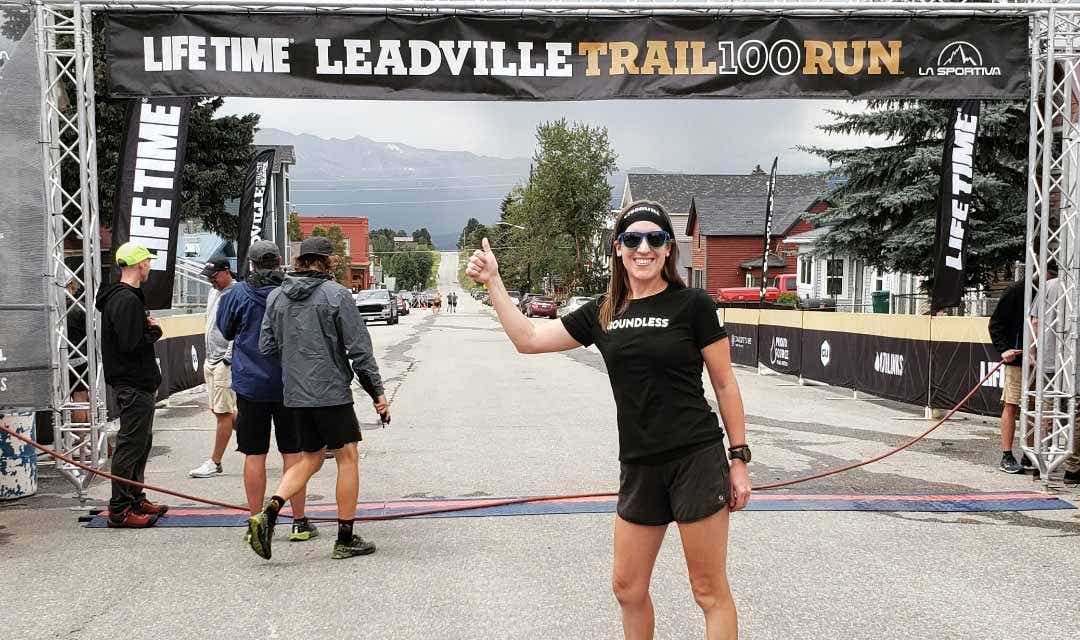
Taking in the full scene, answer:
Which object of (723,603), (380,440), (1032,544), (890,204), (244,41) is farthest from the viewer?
(890,204)

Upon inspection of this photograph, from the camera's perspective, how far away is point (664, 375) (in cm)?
351

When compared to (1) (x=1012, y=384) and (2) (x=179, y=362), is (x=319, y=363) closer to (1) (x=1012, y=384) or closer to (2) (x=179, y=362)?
(1) (x=1012, y=384)

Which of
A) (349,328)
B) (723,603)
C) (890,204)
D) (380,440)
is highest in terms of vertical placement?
(890,204)

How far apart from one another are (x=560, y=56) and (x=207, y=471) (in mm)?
5051

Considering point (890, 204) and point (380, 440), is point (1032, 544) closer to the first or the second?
point (380, 440)

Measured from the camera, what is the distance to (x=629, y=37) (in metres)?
8.62

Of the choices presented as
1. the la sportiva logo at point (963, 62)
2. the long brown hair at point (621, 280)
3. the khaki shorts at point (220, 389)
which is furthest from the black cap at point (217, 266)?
the la sportiva logo at point (963, 62)

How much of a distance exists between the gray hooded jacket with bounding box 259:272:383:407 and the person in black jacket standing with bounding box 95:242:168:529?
51.7 inches

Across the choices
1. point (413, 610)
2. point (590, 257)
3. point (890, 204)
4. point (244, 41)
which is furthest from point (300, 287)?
point (590, 257)

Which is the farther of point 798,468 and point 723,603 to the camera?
point 798,468

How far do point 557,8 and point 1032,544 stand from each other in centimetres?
560

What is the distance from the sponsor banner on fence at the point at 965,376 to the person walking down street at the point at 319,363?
893cm

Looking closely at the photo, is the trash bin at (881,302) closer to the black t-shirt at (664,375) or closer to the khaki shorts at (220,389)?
the khaki shorts at (220,389)

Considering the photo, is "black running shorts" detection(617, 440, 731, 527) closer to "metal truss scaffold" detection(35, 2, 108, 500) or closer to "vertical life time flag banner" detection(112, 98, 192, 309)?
"metal truss scaffold" detection(35, 2, 108, 500)
